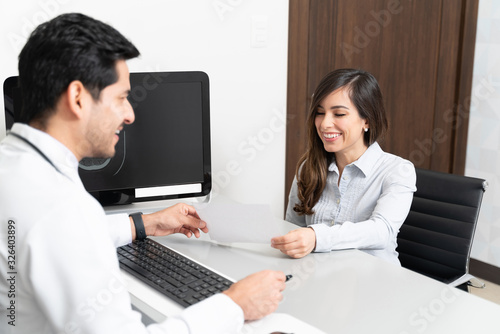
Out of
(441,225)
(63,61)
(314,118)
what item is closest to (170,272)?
(63,61)

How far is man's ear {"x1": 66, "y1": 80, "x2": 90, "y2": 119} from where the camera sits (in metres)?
0.95

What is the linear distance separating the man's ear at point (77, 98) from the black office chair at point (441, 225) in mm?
1146

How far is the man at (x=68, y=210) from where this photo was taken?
0.85m

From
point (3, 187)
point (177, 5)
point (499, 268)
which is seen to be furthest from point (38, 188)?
point (499, 268)

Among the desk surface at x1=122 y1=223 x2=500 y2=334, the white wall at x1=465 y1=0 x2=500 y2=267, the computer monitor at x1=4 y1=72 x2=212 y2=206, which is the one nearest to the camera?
the desk surface at x1=122 y1=223 x2=500 y2=334

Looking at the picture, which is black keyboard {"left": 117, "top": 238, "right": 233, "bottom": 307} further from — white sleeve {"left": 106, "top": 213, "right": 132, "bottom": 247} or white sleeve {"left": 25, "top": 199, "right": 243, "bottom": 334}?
white sleeve {"left": 25, "top": 199, "right": 243, "bottom": 334}

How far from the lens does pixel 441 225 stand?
5.66 feet

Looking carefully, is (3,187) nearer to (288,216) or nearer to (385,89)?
(288,216)

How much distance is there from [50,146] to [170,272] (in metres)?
0.45

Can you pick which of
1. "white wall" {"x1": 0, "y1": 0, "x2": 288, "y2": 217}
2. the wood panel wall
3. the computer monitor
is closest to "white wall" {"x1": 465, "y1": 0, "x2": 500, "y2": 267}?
the wood panel wall

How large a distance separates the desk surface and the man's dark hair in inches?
18.0

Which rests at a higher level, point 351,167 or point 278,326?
point 351,167

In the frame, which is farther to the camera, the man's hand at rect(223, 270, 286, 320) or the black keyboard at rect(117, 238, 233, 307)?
the black keyboard at rect(117, 238, 233, 307)

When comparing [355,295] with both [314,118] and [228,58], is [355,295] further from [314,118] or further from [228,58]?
[228,58]
